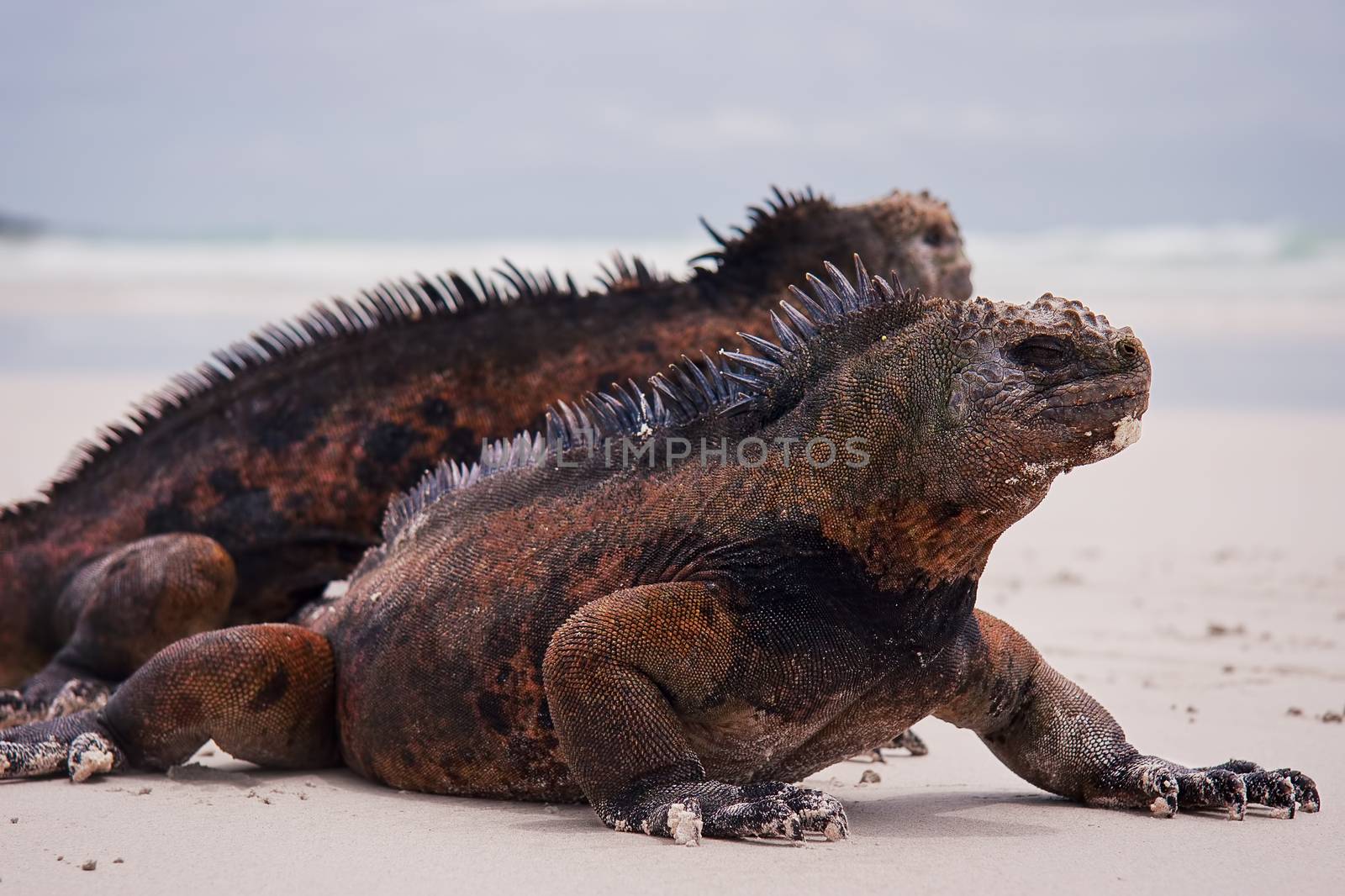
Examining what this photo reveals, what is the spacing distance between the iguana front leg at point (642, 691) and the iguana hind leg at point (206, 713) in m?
1.46

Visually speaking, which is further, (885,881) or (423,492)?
(423,492)

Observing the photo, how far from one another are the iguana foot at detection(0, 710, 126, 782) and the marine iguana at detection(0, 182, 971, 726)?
6.24 feet

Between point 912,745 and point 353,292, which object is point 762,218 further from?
point 353,292

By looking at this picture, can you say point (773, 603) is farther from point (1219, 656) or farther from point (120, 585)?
point (1219, 656)

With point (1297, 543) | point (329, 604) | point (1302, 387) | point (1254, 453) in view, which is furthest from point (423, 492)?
point (1302, 387)

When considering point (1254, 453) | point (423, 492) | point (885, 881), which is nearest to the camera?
point (885, 881)

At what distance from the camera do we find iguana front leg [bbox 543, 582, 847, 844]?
15.1 ft

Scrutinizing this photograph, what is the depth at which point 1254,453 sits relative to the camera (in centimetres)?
1728

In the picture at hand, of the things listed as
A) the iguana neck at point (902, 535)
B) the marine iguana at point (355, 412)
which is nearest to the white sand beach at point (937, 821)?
the iguana neck at point (902, 535)

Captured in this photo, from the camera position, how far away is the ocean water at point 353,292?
74.8 feet

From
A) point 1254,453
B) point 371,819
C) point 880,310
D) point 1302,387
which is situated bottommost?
point 371,819

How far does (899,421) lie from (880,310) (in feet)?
1.40

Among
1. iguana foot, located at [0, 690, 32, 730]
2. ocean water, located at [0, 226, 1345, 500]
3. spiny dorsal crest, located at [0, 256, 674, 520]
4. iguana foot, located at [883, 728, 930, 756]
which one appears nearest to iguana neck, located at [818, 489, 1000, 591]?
iguana foot, located at [883, 728, 930, 756]

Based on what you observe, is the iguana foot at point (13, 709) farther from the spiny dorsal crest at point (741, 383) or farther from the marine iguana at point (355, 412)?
the spiny dorsal crest at point (741, 383)
